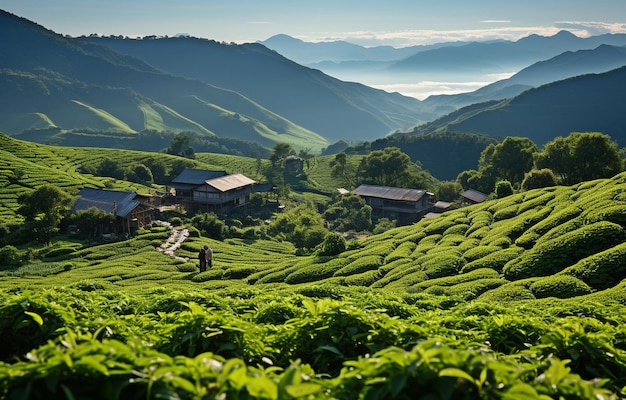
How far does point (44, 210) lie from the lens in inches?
1970

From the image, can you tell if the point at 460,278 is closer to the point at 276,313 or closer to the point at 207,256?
the point at 276,313

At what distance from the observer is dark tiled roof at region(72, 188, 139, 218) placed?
5434 centimetres

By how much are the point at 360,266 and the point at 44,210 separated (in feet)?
121

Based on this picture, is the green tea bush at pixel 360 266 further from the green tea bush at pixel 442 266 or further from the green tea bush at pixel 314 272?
the green tea bush at pixel 442 266

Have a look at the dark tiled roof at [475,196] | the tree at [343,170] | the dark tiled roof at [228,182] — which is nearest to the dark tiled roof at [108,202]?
the dark tiled roof at [228,182]

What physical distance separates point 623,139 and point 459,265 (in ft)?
623

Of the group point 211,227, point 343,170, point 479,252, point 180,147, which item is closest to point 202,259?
point 479,252

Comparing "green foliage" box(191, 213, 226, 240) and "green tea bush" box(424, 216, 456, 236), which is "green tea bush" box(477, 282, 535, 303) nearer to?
"green tea bush" box(424, 216, 456, 236)

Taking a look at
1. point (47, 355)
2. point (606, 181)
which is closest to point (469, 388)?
point (47, 355)

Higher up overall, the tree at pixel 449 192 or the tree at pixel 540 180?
the tree at pixel 540 180

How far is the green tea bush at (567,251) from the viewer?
21359 mm

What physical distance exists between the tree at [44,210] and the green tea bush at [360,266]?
33.6 m

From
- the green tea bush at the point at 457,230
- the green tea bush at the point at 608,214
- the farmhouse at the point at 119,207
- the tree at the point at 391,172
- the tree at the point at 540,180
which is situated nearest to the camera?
the green tea bush at the point at 608,214

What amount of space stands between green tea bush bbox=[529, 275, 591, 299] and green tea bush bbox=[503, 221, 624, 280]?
2147 millimetres
